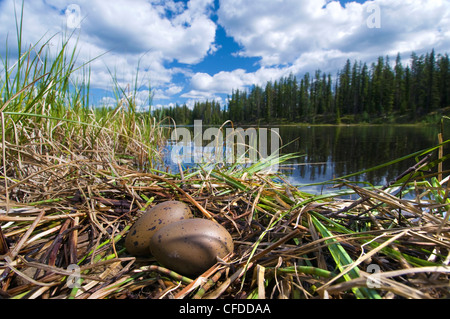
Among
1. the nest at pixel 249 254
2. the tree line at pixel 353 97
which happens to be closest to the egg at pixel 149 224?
the nest at pixel 249 254

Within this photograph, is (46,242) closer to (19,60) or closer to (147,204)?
(147,204)

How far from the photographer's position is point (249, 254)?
0.87 meters

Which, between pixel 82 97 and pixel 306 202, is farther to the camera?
pixel 82 97

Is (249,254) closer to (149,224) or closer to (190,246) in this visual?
(190,246)

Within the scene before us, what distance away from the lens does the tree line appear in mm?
44844

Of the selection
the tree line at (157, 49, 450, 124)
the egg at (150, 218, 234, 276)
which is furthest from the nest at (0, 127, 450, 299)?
the tree line at (157, 49, 450, 124)

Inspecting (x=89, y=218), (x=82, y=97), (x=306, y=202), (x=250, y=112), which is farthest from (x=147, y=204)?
(x=250, y=112)

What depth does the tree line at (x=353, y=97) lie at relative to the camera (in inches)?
1766

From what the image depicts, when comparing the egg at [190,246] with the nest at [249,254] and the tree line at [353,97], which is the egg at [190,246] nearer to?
the nest at [249,254]

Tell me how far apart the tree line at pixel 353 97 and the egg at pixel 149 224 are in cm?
5286

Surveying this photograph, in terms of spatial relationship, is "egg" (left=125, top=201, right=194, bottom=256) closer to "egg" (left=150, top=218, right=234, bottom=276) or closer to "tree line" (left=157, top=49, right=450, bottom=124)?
"egg" (left=150, top=218, right=234, bottom=276)

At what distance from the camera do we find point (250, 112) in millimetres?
73375
